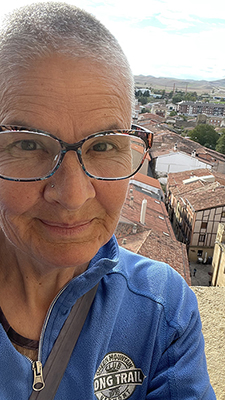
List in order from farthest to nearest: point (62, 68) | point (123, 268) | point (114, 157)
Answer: point (123, 268)
point (114, 157)
point (62, 68)

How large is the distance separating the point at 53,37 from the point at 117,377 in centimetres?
105

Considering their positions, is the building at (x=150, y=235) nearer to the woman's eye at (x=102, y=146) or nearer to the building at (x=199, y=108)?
the woman's eye at (x=102, y=146)

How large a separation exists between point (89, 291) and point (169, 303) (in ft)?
0.94

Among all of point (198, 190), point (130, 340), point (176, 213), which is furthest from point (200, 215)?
point (130, 340)

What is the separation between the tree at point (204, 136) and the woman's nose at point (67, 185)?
38677 mm

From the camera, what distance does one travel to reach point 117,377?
Answer: 3.67 ft

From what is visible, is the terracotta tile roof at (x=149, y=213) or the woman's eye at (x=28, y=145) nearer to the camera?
the woman's eye at (x=28, y=145)

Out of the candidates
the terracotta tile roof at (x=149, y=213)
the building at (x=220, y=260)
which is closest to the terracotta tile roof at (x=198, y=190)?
the terracotta tile roof at (x=149, y=213)

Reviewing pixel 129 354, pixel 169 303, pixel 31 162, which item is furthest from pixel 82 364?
pixel 31 162

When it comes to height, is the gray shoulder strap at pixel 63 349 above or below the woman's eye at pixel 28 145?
below

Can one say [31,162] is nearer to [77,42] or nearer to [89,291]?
[77,42]

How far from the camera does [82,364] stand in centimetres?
105

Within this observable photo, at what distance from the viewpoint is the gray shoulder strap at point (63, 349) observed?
97cm

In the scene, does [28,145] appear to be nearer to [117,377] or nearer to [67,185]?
[67,185]
